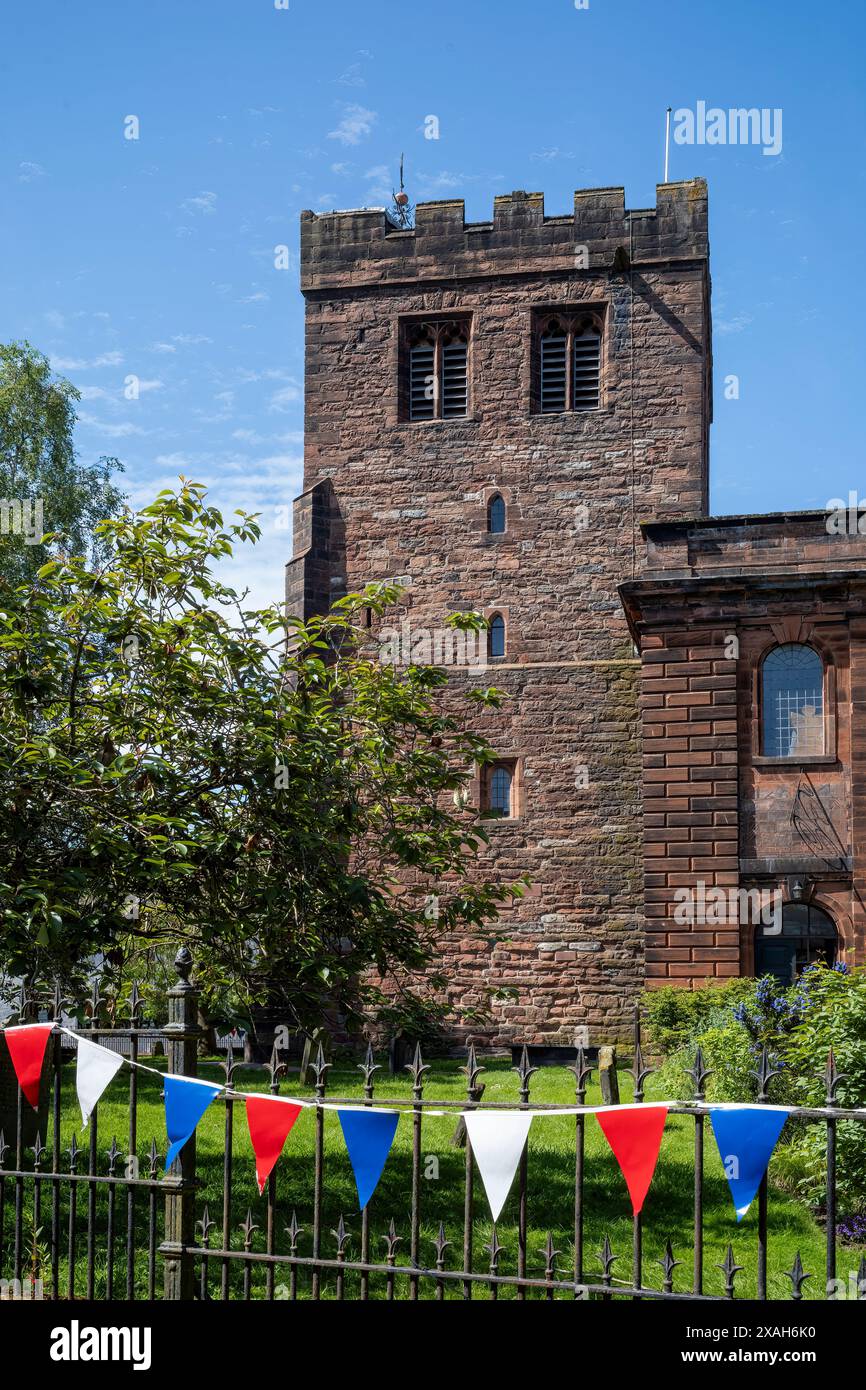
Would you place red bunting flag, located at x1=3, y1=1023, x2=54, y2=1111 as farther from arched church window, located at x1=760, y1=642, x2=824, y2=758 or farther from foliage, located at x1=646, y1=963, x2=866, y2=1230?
arched church window, located at x1=760, y1=642, x2=824, y2=758

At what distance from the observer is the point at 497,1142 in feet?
18.7

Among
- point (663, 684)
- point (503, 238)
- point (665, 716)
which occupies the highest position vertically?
point (503, 238)

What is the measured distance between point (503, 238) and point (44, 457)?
10.0 meters

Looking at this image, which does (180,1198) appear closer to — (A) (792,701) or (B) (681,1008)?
(B) (681,1008)

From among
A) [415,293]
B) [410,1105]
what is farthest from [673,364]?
[410,1105]

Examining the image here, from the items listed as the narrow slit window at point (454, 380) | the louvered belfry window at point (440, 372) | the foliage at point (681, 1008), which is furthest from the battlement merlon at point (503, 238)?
the foliage at point (681, 1008)

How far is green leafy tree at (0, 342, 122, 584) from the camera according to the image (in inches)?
1073

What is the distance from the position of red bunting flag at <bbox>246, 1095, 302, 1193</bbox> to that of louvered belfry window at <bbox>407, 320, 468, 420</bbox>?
2147 cm

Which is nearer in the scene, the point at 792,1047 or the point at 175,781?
the point at 175,781

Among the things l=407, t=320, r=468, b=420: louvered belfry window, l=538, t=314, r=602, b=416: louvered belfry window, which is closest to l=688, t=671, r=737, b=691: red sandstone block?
l=538, t=314, r=602, b=416: louvered belfry window

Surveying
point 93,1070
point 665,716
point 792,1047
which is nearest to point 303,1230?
point 93,1070

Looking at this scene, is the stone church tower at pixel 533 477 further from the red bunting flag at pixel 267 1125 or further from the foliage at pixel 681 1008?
the red bunting flag at pixel 267 1125

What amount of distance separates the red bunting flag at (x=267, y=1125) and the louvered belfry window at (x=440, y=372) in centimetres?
2147
